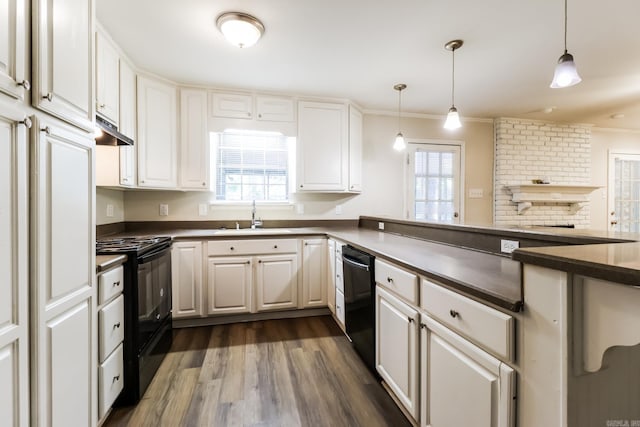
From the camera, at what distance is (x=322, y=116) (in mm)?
3326

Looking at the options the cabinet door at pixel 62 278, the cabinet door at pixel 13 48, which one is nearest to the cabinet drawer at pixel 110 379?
the cabinet door at pixel 62 278

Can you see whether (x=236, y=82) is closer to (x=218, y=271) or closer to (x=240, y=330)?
(x=218, y=271)

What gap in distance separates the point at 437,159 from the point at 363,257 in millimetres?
2735

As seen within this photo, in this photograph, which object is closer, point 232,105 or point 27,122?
point 27,122

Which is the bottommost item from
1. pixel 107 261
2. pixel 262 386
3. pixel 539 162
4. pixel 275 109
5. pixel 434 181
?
pixel 262 386

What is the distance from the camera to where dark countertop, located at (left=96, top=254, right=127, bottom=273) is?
4.48 ft

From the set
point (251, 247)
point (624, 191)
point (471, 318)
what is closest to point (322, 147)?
point (251, 247)

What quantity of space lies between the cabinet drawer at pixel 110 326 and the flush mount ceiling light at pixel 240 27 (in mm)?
1810

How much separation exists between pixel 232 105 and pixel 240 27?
4.07ft

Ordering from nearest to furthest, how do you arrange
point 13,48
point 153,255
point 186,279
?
1. point 13,48
2. point 153,255
3. point 186,279

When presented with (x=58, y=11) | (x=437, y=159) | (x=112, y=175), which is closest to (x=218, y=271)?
(x=112, y=175)

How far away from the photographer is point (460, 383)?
1084mm

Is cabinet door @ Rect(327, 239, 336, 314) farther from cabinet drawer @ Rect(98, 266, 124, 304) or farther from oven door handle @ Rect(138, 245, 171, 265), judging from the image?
cabinet drawer @ Rect(98, 266, 124, 304)

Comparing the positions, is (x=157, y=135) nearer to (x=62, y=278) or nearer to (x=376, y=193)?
(x=62, y=278)
